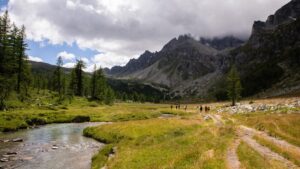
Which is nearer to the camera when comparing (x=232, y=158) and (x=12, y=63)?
(x=232, y=158)

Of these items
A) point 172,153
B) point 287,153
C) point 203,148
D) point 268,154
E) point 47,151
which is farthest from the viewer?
point 47,151

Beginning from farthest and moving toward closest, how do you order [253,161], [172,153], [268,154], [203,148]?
1. [172,153]
2. [203,148]
3. [268,154]
4. [253,161]

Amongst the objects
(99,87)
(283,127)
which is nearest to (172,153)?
(283,127)

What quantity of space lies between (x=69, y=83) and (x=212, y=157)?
119m

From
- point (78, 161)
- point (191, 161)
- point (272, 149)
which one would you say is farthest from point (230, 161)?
point (78, 161)

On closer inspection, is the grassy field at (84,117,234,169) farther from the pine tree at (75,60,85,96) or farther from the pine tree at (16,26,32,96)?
the pine tree at (75,60,85,96)

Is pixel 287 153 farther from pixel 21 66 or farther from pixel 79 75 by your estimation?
pixel 79 75

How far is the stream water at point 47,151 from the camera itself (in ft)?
98.6

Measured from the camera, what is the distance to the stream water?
98.6ft

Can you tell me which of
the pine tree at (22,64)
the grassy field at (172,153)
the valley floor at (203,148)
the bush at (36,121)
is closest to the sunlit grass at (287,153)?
the valley floor at (203,148)

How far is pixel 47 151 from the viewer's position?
36.8 metres

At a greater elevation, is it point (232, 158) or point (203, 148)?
point (203, 148)

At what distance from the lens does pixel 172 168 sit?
20734 millimetres

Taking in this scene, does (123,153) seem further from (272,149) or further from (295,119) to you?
(295,119)
